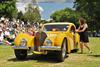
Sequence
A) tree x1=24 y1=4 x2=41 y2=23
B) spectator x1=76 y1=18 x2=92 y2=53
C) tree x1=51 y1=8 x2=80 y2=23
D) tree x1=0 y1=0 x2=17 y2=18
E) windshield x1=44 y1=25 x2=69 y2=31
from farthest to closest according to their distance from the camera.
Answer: tree x1=51 y1=8 x2=80 y2=23 → tree x1=24 y1=4 x2=41 y2=23 → tree x1=0 y1=0 x2=17 y2=18 → spectator x1=76 y1=18 x2=92 y2=53 → windshield x1=44 y1=25 x2=69 y2=31

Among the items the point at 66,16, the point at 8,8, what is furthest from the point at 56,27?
the point at 66,16

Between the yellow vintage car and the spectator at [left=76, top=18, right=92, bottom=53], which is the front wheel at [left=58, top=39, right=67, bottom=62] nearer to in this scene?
the yellow vintage car

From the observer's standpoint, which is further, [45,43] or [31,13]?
[31,13]

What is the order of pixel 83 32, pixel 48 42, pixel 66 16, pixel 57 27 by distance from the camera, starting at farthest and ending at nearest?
pixel 66 16
pixel 83 32
pixel 57 27
pixel 48 42

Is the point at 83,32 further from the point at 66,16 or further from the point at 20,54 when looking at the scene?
the point at 66,16

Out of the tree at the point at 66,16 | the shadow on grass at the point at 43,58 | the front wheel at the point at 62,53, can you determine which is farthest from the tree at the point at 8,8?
the tree at the point at 66,16

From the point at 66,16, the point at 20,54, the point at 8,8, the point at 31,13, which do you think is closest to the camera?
the point at 20,54

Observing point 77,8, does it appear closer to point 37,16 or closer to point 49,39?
point 37,16

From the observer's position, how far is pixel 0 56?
54.4 feet

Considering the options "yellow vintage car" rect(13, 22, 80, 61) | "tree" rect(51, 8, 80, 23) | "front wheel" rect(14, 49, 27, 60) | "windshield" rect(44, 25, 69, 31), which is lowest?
"tree" rect(51, 8, 80, 23)

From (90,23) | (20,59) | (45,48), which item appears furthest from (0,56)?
(90,23)

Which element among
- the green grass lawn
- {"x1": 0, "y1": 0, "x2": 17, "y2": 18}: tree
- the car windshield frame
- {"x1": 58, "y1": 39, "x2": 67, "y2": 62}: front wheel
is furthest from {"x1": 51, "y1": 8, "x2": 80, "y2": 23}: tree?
{"x1": 58, "y1": 39, "x2": 67, "y2": 62}: front wheel

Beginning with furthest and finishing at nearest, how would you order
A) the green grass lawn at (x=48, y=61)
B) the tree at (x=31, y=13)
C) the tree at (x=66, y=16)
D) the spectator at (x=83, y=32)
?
the tree at (x=66, y=16) → the tree at (x=31, y=13) → the spectator at (x=83, y=32) → the green grass lawn at (x=48, y=61)

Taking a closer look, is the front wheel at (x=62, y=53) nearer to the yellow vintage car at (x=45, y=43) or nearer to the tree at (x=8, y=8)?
the yellow vintage car at (x=45, y=43)
